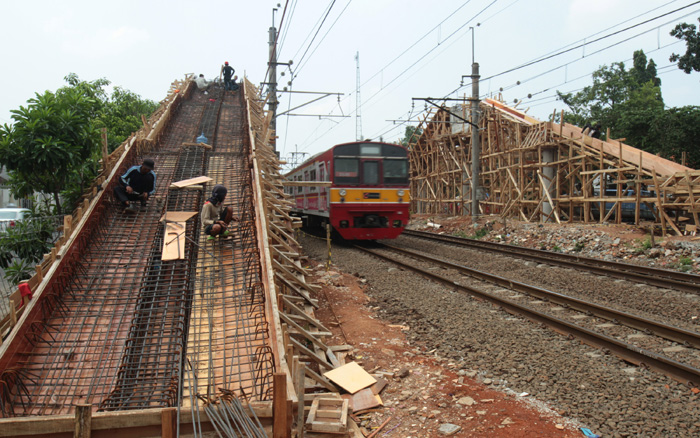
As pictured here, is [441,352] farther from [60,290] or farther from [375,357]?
[60,290]

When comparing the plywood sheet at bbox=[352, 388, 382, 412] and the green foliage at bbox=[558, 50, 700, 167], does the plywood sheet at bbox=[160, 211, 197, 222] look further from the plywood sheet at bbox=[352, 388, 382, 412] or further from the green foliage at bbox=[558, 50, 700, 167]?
the green foliage at bbox=[558, 50, 700, 167]

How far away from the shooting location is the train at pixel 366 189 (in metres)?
14.5

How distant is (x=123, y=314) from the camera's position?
5.49m

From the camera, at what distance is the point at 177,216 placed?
24.5 ft

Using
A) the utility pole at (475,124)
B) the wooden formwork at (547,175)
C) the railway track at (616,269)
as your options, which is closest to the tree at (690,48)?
the wooden formwork at (547,175)

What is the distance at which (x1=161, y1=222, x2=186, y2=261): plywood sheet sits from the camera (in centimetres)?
652

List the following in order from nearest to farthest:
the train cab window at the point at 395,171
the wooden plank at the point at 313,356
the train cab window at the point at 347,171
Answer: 1. the wooden plank at the point at 313,356
2. the train cab window at the point at 347,171
3. the train cab window at the point at 395,171

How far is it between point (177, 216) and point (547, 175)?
51.1 feet

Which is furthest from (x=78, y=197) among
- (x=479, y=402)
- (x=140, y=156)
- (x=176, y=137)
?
(x=479, y=402)

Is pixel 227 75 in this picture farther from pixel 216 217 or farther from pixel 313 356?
pixel 313 356

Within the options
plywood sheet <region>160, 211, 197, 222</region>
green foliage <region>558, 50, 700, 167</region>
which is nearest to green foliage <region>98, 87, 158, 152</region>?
plywood sheet <region>160, 211, 197, 222</region>

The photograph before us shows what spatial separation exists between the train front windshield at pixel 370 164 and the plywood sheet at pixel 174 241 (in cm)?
766

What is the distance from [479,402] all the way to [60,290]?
4.81m

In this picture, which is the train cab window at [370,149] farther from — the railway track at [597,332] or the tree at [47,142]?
the tree at [47,142]
